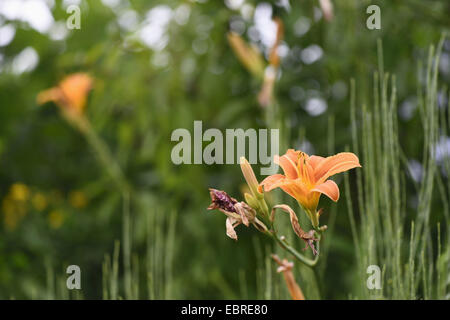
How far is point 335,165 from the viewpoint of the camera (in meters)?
0.36

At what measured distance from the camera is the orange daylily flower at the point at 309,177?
360 mm

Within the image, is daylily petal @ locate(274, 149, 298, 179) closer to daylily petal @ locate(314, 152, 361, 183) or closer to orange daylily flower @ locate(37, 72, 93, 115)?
daylily petal @ locate(314, 152, 361, 183)

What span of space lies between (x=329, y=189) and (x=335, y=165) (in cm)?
2

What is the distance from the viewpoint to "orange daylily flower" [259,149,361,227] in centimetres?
36

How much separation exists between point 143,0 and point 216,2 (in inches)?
5.3

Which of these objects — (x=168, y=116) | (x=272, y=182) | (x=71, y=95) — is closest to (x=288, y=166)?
(x=272, y=182)

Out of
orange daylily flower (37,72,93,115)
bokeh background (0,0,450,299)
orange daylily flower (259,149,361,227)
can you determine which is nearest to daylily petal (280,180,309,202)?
orange daylily flower (259,149,361,227)

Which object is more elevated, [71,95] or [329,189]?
[71,95]

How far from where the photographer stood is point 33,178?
4.26ft

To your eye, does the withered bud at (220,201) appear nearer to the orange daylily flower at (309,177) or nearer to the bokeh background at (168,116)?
the orange daylily flower at (309,177)

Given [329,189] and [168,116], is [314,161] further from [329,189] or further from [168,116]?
[168,116]

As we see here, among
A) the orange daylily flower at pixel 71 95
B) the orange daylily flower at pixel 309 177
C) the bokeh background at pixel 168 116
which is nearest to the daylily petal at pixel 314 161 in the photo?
the orange daylily flower at pixel 309 177
